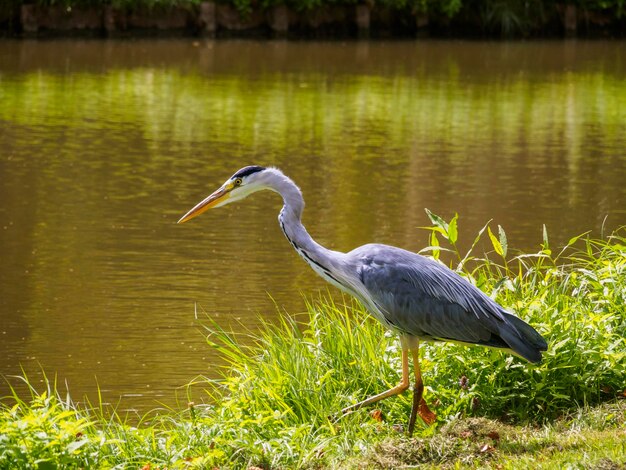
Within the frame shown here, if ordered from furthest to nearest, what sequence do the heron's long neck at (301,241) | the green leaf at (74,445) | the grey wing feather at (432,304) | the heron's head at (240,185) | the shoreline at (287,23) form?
the shoreline at (287,23), the heron's head at (240,185), the heron's long neck at (301,241), the grey wing feather at (432,304), the green leaf at (74,445)

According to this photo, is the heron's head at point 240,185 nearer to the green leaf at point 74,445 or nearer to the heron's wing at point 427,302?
the heron's wing at point 427,302

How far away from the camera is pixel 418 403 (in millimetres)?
5465

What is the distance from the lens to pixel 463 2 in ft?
114

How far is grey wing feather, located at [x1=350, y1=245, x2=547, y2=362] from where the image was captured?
536 centimetres

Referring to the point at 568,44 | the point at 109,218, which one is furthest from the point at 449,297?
the point at 568,44

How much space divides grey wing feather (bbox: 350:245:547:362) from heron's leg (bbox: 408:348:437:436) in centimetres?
15

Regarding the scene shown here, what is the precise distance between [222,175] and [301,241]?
8.66 metres

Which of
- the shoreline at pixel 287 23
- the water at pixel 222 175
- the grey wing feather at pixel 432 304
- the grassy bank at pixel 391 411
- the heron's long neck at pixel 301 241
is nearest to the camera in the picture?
the grassy bank at pixel 391 411

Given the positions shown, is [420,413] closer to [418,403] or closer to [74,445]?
[418,403]

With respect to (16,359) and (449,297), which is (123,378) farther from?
(449,297)

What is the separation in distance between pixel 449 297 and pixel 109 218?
7209 mm

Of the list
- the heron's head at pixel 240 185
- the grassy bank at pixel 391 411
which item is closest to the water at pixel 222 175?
the grassy bank at pixel 391 411

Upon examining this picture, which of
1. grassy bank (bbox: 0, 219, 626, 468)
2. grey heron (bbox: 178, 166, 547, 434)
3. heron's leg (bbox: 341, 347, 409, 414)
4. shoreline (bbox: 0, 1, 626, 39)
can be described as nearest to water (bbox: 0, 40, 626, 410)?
grassy bank (bbox: 0, 219, 626, 468)

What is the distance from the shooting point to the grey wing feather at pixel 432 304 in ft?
17.6
